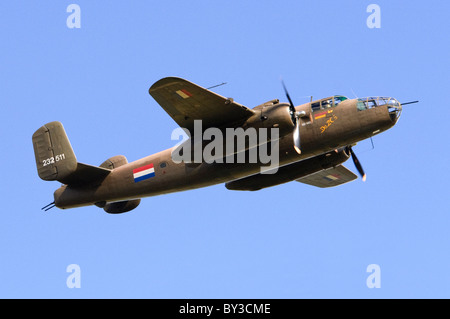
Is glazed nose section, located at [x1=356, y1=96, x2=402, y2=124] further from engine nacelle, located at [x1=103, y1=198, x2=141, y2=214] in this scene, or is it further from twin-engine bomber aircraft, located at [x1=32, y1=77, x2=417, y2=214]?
engine nacelle, located at [x1=103, y1=198, x2=141, y2=214]

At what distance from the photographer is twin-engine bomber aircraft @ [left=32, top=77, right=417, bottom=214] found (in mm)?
29531

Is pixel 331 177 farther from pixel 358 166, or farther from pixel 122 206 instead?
pixel 122 206

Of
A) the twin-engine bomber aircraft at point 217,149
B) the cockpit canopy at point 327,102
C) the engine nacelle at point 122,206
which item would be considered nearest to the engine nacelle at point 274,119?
the twin-engine bomber aircraft at point 217,149

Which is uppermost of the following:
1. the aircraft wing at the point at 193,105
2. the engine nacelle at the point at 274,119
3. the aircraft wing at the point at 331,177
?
the aircraft wing at the point at 193,105

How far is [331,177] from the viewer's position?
1459 inches

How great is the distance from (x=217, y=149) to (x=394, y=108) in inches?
292

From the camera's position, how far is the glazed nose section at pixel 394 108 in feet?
98.0

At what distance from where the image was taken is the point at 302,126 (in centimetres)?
3053

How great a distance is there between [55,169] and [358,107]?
14.2m

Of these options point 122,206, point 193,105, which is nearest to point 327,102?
point 193,105

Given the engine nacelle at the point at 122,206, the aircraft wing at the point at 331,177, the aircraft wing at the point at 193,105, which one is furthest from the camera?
the aircraft wing at the point at 331,177

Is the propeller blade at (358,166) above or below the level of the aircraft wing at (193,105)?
below

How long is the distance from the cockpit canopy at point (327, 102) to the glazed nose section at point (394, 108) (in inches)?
72.4

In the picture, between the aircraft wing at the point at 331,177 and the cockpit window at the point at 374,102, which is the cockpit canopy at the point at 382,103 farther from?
the aircraft wing at the point at 331,177
